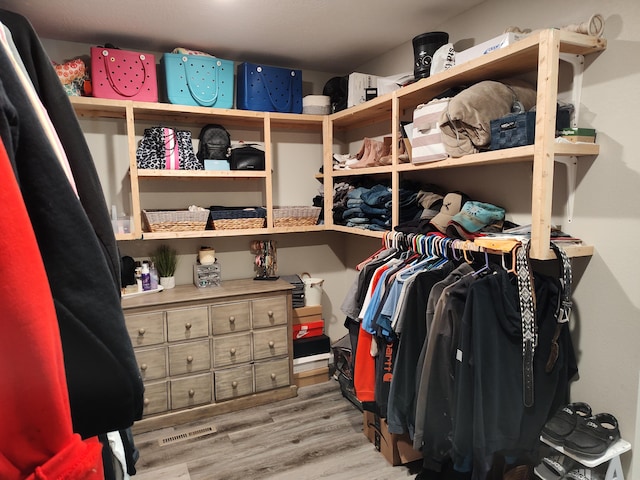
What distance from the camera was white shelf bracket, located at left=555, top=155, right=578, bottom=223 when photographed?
1.86 meters

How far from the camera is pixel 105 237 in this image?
64 centimetres

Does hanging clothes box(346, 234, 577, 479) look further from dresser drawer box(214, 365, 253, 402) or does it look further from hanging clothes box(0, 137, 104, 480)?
hanging clothes box(0, 137, 104, 480)

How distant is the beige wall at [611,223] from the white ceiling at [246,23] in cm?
84

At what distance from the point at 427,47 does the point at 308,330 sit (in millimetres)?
2165

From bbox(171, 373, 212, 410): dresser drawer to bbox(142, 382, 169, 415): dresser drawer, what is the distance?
0.04 m

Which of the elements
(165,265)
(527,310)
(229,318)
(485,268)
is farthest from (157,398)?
(527,310)

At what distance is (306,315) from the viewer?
338 centimetres

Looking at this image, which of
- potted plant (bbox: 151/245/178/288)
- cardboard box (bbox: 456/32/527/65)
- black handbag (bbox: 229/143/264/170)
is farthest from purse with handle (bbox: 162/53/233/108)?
cardboard box (bbox: 456/32/527/65)

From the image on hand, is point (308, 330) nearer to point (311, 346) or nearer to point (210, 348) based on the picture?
point (311, 346)

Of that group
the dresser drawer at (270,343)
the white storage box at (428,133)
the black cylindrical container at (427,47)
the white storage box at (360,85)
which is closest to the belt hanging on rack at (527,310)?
the white storage box at (428,133)

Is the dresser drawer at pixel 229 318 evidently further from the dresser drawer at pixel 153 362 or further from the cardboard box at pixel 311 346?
the cardboard box at pixel 311 346

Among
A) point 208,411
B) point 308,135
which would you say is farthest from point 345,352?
point 308,135

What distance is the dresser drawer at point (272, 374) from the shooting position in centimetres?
307

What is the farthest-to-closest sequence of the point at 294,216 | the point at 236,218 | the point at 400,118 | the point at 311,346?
1. the point at 311,346
2. the point at 294,216
3. the point at 236,218
4. the point at 400,118
